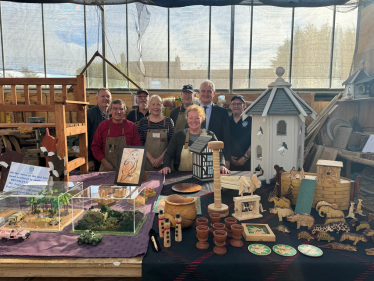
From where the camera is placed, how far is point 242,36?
760 cm

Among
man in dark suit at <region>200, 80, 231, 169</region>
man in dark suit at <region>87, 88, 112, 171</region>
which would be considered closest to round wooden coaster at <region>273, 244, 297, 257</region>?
man in dark suit at <region>200, 80, 231, 169</region>

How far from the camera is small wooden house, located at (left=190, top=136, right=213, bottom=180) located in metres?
2.23

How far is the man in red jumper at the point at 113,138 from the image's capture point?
2811mm

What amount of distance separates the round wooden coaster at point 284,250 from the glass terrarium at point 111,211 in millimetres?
737

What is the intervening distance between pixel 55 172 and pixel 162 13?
7.22 m

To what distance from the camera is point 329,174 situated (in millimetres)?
1653

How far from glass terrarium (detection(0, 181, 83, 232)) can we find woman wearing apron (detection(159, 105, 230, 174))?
1.12 m

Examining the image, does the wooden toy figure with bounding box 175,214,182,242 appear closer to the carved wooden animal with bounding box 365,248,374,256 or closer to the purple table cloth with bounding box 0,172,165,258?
the purple table cloth with bounding box 0,172,165,258

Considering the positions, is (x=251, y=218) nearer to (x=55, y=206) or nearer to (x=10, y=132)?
(x=55, y=206)

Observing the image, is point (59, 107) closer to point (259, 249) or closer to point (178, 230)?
point (178, 230)

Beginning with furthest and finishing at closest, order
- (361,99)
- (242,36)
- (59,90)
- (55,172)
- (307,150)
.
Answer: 1. (59,90)
2. (242,36)
3. (307,150)
4. (361,99)
5. (55,172)

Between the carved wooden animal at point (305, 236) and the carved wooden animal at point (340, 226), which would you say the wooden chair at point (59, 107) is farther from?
the carved wooden animal at point (340, 226)

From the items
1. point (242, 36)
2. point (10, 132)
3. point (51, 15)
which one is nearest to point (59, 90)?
point (51, 15)

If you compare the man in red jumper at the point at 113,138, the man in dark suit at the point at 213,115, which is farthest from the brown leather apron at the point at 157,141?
the man in dark suit at the point at 213,115
